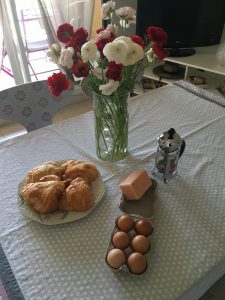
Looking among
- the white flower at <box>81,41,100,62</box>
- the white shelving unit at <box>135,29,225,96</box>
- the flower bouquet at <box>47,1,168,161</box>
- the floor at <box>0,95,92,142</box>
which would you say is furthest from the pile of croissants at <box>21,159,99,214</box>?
the floor at <box>0,95,92,142</box>

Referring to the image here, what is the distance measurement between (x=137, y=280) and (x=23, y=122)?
3.06ft

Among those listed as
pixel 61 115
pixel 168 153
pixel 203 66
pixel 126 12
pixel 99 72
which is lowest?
pixel 61 115

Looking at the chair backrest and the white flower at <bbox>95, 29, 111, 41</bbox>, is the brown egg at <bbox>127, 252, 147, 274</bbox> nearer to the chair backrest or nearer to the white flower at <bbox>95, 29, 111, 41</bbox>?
the white flower at <bbox>95, 29, 111, 41</bbox>

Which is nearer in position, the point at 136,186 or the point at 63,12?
the point at 136,186

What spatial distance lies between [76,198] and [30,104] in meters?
0.71

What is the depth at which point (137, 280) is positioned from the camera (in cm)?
61

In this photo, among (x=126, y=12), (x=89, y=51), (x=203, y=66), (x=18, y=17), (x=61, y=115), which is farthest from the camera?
(x=61, y=115)

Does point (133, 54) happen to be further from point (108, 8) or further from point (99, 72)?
point (108, 8)

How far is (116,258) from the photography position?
2.00ft

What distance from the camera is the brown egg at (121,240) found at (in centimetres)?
64

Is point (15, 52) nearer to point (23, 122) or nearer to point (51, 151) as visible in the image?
point (23, 122)

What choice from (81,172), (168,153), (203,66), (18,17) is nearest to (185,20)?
(203,66)

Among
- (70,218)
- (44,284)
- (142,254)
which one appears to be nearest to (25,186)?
(70,218)

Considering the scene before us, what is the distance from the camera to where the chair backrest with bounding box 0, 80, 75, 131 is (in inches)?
48.1
